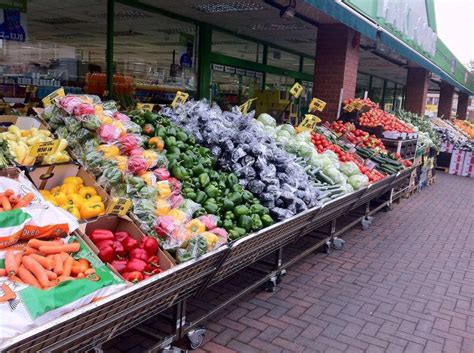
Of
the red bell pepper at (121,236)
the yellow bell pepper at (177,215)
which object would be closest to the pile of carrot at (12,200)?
the red bell pepper at (121,236)

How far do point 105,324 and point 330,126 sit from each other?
23.1ft

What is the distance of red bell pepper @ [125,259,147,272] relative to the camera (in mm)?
2746

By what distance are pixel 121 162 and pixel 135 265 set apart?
985mm

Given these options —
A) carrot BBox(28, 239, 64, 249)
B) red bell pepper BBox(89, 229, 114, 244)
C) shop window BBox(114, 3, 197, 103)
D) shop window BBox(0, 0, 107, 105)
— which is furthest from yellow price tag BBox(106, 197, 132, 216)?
shop window BBox(114, 3, 197, 103)

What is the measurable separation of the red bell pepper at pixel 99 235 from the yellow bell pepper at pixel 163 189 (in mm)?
620

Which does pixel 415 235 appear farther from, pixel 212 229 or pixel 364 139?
pixel 212 229

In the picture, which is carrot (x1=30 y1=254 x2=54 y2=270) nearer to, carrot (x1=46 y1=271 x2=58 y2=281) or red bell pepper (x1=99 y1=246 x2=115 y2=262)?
carrot (x1=46 y1=271 x2=58 y2=281)

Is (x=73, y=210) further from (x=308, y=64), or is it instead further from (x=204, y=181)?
(x=308, y=64)

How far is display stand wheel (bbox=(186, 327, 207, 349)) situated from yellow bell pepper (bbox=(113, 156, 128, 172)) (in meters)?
1.30

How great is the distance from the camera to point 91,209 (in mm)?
3010

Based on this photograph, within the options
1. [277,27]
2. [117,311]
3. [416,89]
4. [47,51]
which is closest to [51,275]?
[117,311]

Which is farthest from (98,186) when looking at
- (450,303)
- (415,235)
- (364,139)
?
(364,139)

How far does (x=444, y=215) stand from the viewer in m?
8.34

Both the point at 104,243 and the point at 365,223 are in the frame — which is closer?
the point at 104,243
